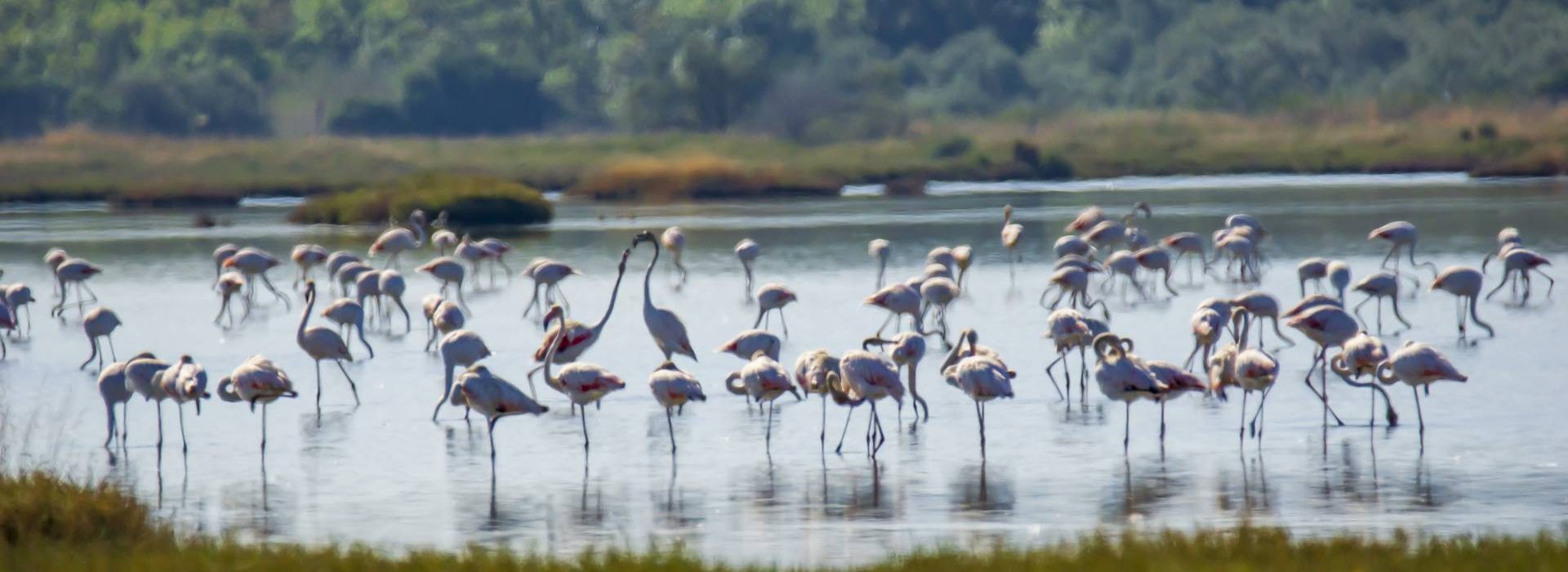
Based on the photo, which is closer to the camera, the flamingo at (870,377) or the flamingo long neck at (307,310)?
the flamingo at (870,377)

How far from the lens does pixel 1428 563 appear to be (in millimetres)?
7508

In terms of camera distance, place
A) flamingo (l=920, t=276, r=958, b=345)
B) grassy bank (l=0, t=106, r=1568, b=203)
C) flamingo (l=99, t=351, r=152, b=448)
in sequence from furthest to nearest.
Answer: grassy bank (l=0, t=106, r=1568, b=203) < flamingo (l=920, t=276, r=958, b=345) < flamingo (l=99, t=351, r=152, b=448)

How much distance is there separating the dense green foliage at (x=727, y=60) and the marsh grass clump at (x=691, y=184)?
1646cm

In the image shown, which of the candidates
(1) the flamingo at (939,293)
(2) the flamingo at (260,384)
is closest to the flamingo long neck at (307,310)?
(2) the flamingo at (260,384)

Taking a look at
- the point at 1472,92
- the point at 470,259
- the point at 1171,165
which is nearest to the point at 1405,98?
the point at 1472,92

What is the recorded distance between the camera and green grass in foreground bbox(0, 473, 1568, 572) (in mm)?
7586

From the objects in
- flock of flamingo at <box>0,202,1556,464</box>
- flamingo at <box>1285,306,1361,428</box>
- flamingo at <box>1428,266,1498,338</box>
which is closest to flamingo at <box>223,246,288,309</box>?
flock of flamingo at <box>0,202,1556,464</box>

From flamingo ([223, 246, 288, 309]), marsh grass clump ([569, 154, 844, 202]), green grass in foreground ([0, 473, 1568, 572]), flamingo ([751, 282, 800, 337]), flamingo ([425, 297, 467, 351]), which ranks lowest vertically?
green grass in foreground ([0, 473, 1568, 572])

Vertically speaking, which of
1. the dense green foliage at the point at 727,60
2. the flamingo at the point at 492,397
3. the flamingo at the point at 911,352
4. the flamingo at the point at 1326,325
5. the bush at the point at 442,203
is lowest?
the flamingo at the point at 492,397

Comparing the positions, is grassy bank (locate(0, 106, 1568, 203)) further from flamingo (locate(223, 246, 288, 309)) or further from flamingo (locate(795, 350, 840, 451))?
flamingo (locate(795, 350, 840, 451))

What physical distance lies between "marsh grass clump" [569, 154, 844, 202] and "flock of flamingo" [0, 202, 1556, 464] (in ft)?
86.8

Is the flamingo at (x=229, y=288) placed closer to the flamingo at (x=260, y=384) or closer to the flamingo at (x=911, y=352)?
the flamingo at (x=260, y=384)

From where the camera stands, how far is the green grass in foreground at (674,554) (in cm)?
759

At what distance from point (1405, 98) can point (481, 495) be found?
57711mm
